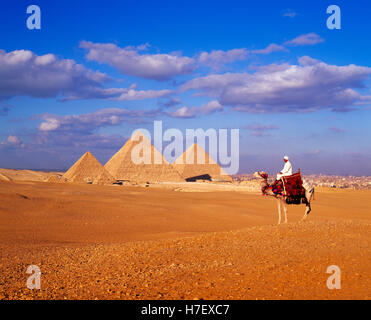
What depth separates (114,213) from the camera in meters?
17.6

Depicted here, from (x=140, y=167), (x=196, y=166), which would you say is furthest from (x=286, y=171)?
(x=196, y=166)

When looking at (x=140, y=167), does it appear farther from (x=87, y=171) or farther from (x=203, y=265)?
(x=203, y=265)

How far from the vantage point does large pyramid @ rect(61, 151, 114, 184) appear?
49500 millimetres

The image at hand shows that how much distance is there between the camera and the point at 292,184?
1170 centimetres

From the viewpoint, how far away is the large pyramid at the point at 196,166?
71988 millimetres

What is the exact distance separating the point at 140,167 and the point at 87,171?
12137 mm

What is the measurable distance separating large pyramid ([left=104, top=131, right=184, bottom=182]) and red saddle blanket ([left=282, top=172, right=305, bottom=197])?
164 feet

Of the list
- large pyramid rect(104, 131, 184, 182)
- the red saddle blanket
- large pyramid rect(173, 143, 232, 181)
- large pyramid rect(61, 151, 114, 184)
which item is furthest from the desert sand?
large pyramid rect(173, 143, 232, 181)

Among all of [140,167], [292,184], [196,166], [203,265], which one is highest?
[196,166]

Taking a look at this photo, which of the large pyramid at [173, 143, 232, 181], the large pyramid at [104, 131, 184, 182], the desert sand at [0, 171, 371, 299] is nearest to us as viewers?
the desert sand at [0, 171, 371, 299]

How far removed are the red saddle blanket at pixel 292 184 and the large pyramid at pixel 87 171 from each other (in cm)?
3861

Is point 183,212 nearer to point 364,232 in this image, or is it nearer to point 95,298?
point 364,232

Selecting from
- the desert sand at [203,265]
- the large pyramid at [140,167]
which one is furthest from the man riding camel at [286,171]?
the large pyramid at [140,167]

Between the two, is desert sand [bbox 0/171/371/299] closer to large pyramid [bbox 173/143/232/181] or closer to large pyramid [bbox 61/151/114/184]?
large pyramid [bbox 61/151/114/184]
